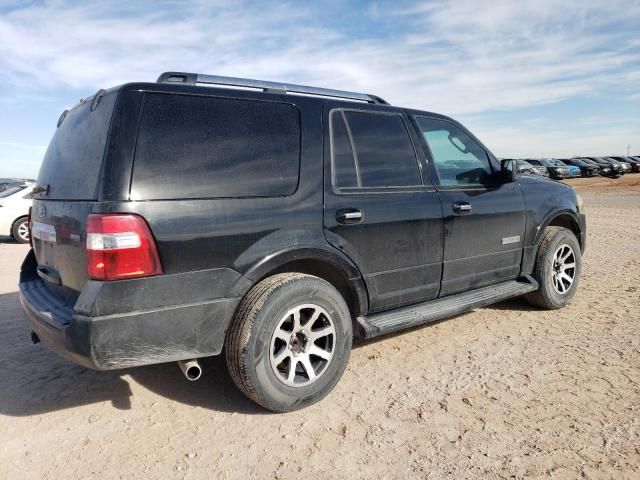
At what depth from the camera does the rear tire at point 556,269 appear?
4621 mm

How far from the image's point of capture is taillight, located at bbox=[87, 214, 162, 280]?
2408mm

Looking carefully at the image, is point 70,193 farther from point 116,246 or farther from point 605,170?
point 605,170

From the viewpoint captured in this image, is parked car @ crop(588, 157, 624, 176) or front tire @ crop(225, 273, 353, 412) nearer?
front tire @ crop(225, 273, 353, 412)

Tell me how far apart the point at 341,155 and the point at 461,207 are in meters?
1.14

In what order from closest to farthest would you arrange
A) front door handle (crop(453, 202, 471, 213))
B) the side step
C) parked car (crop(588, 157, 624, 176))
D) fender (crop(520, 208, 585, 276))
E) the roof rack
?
the roof rack → the side step → front door handle (crop(453, 202, 471, 213)) → fender (crop(520, 208, 585, 276)) → parked car (crop(588, 157, 624, 176))

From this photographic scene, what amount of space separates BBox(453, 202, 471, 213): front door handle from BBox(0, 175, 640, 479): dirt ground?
1066 mm

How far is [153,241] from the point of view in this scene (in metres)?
2.47

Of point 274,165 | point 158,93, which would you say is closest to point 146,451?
point 274,165

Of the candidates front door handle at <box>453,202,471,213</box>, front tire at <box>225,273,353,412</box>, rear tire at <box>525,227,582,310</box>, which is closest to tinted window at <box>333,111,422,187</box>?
front door handle at <box>453,202,471,213</box>

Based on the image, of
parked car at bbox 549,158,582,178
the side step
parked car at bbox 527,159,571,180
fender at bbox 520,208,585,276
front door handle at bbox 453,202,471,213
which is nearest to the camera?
the side step

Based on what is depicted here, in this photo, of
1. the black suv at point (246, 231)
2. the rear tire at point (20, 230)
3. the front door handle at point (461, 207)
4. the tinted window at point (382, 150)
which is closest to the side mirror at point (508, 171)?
the black suv at point (246, 231)

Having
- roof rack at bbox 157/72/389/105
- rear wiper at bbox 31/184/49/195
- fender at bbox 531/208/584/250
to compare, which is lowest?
fender at bbox 531/208/584/250

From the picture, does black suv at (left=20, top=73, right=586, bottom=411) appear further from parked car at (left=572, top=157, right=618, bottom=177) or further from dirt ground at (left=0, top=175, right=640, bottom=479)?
parked car at (left=572, top=157, right=618, bottom=177)

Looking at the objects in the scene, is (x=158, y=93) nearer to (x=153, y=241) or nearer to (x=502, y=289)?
(x=153, y=241)
